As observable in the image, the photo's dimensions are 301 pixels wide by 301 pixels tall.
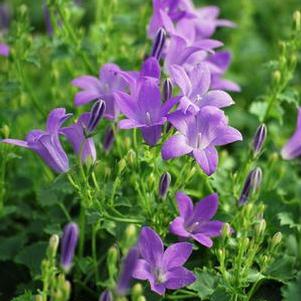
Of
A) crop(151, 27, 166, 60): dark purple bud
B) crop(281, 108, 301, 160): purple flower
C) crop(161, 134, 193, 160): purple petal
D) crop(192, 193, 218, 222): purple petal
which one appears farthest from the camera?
crop(281, 108, 301, 160): purple flower

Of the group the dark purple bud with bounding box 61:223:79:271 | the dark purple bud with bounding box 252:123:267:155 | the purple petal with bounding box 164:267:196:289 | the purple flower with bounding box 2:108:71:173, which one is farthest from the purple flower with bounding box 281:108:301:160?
the dark purple bud with bounding box 61:223:79:271

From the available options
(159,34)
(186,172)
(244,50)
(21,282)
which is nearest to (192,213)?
(186,172)

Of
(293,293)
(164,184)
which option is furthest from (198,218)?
(293,293)

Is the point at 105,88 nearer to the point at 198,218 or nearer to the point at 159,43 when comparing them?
the point at 159,43

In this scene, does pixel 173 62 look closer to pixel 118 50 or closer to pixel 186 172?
pixel 186 172

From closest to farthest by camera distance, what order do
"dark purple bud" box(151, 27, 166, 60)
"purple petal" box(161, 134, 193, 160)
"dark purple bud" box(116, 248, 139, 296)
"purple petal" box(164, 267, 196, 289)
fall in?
"dark purple bud" box(116, 248, 139, 296) → "purple petal" box(161, 134, 193, 160) → "purple petal" box(164, 267, 196, 289) → "dark purple bud" box(151, 27, 166, 60)

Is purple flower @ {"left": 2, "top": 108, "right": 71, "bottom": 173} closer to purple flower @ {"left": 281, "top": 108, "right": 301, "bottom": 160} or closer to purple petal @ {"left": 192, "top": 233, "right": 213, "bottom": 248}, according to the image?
purple petal @ {"left": 192, "top": 233, "right": 213, "bottom": 248}
